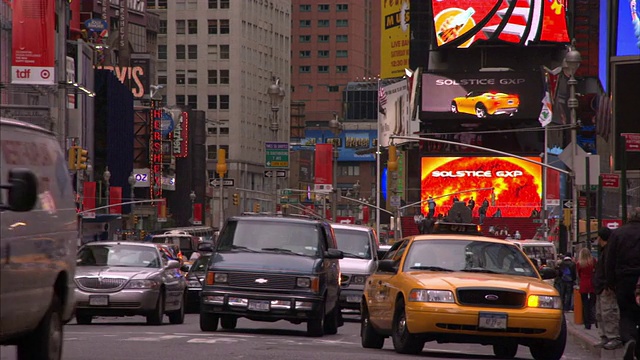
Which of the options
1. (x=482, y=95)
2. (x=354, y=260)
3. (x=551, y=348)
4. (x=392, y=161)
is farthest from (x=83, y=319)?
(x=482, y=95)

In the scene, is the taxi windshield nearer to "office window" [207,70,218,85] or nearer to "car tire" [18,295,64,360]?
"car tire" [18,295,64,360]

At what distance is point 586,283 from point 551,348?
12.3 metres

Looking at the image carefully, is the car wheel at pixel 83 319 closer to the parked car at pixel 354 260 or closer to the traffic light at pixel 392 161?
the parked car at pixel 354 260

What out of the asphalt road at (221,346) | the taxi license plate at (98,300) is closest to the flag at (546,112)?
the asphalt road at (221,346)

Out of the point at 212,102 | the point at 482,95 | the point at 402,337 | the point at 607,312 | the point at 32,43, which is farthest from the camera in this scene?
the point at 212,102

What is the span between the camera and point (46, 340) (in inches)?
506

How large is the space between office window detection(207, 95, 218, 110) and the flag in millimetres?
63053

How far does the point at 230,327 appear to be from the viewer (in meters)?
23.9

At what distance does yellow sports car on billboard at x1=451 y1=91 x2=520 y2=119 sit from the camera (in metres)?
124

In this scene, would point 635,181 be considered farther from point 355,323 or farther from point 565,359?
point 565,359

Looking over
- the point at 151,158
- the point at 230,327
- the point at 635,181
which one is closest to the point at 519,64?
the point at 151,158

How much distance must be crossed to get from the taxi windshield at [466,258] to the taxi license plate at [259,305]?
3925mm

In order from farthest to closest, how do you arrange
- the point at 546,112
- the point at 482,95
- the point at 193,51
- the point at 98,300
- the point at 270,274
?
1. the point at 193,51
2. the point at 482,95
3. the point at 546,112
4. the point at 98,300
5. the point at 270,274

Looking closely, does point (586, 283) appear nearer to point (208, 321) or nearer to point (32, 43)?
point (208, 321)
